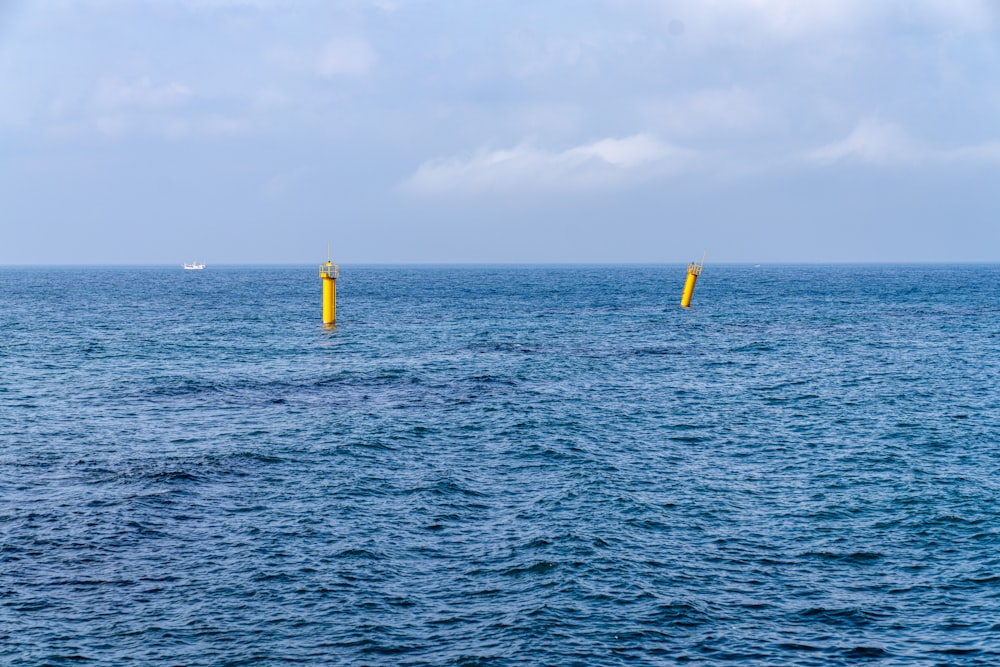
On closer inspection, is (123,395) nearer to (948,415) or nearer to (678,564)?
(678,564)

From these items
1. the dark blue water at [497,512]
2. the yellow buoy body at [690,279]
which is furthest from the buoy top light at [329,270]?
the yellow buoy body at [690,279]

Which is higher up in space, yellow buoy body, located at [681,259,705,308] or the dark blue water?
yellow buoy body, located at [681,259,705,308]

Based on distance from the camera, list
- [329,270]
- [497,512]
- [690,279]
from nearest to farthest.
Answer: [497,512], [329,270], [690,279]

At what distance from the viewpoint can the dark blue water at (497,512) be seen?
18.5 metres

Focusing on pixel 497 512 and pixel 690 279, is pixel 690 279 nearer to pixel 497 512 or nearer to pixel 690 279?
pixel 690 279

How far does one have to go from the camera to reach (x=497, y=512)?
86.3 feet

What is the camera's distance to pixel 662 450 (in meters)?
34.2

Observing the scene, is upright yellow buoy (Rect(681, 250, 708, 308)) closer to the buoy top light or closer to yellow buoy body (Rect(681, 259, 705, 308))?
yellow buoy body (Rect(681, 259, 705, 308))

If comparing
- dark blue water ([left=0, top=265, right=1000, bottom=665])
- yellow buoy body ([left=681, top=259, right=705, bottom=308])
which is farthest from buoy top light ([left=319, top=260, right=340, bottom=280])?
yellow buoy body ([left=681, top=259, right=705, bottom=308])

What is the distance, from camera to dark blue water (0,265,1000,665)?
18547mm

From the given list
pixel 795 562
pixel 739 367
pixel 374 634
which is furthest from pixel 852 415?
pixel 374 634

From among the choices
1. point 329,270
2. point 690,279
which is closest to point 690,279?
point 690,279

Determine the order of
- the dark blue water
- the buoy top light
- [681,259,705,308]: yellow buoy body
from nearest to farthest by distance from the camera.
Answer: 1. the dark blue water
2. the buoy top light
3. [681,259,705,308]: yellow buoy body

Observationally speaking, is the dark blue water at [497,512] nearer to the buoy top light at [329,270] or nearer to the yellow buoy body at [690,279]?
the buoy top light at [329,270]
